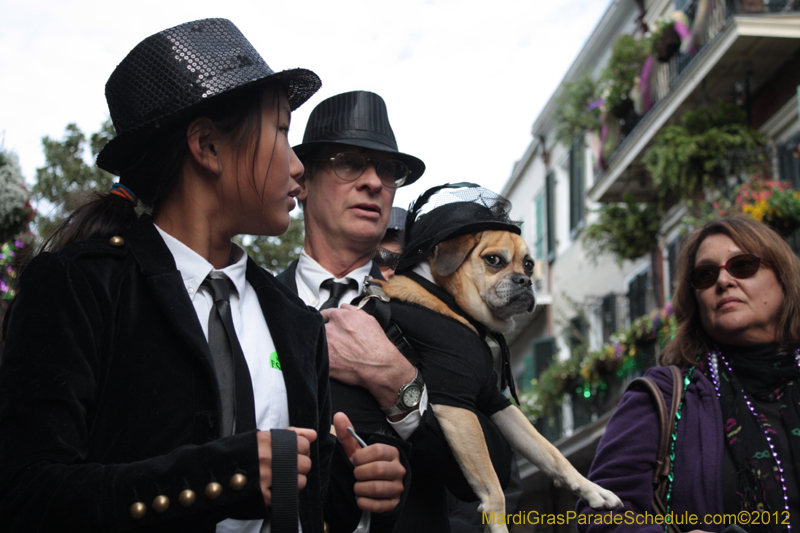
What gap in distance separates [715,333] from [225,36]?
2636 millimetres

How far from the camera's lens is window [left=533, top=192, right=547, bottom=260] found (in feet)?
75.0

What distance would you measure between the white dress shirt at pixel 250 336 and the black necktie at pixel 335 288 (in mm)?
1271

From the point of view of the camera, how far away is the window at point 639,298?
14555mm

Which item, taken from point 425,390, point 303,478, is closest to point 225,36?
point 303,478

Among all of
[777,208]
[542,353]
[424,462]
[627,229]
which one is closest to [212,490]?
[424,462]

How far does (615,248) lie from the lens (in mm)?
13773

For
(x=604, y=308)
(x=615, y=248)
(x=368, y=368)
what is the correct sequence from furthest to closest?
(x=604, y=308) → (x=615, y=248) → (x=368, y=368)

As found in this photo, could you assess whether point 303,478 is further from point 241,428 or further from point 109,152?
point 109,152

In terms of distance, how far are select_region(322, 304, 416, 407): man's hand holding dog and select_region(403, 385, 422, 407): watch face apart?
0.03 meters

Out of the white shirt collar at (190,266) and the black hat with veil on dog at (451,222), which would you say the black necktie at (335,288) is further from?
the white shirt collar at (190,266)

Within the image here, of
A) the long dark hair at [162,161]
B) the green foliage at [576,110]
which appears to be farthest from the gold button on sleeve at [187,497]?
the green foliage at [576,110]

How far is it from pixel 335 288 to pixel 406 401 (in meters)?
0.79

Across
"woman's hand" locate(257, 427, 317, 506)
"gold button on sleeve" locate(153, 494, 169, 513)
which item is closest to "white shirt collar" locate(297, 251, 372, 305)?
"woman's hand" locate(257, 427, 317, 506)

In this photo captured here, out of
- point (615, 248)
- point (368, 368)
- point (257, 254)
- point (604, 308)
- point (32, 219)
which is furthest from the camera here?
point (604, 308)
